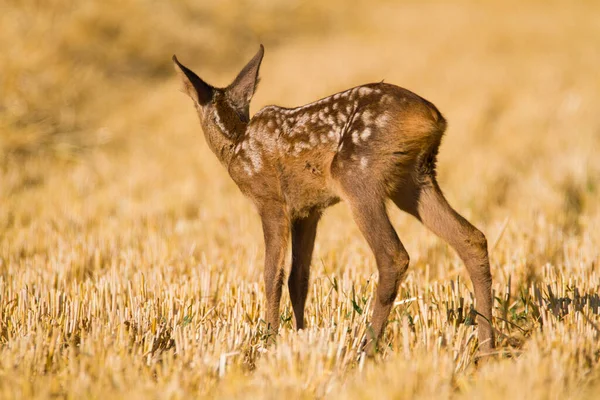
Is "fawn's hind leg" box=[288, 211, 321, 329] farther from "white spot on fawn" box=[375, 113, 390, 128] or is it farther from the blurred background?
the blurred background

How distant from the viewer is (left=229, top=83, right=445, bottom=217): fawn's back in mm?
4086

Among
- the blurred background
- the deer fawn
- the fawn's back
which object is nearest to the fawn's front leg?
the deer fawn

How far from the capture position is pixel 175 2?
1617cm

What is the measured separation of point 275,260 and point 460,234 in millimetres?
1124

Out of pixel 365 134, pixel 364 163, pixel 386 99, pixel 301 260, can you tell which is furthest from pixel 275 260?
pixel 386 99

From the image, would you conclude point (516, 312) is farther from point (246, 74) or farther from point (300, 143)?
point (246, 74)

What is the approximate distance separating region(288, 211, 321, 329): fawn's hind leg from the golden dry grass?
0.14m

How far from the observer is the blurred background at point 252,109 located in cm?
753

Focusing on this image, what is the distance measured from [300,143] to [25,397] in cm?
212

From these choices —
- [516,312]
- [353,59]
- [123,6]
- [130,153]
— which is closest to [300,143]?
[516,312]

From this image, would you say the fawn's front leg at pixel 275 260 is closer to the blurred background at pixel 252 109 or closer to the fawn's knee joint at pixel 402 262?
the fawn's knee joint at pixel 402 262

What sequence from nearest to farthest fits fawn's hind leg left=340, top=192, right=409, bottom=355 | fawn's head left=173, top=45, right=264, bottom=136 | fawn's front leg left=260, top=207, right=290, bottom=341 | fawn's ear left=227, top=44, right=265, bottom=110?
fawn's hind leg left=340, top=192, right=409, bottom=355 < fawn's front leg left=260, top=207, right=290, bottom=341 < fawn's head left=173, top=45, right=264, bottom=136 < fawn's ear left=227, top=44, right=265, bottom=110

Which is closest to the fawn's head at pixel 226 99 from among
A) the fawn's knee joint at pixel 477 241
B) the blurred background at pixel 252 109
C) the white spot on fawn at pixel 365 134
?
the white spot on fawn at pixel 365 134

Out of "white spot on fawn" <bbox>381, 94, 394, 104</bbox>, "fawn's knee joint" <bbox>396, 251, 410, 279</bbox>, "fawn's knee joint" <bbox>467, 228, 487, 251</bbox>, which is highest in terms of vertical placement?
"white spot on fawn" <bbox>381, 94, 394, 104</bbox>
